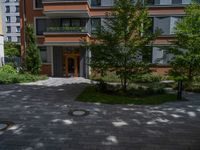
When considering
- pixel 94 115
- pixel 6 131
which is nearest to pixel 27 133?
pixel 6 131

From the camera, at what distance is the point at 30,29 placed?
2047 cm

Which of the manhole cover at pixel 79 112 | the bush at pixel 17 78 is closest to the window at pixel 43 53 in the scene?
the bush at pixel 17 78

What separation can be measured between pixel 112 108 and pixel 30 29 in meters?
13.9

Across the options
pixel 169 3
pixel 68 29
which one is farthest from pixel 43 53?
pixel 169 3

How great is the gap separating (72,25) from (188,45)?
12499 mm

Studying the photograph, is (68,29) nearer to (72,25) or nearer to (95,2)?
(72,25)

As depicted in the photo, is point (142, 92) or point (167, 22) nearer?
point (142, 92)

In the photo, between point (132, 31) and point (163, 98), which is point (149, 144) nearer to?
point (163, 98)

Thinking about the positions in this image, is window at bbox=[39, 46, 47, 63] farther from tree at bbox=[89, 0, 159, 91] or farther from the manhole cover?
the manhole cover

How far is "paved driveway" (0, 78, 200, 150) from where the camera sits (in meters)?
6.08

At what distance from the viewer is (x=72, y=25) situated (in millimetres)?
23094

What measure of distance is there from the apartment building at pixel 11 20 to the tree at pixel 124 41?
49789mm

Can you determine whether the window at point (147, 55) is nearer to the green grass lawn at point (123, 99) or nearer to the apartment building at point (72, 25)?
the green grass lawn at point (123, 99)

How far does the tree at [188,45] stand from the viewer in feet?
49.3
